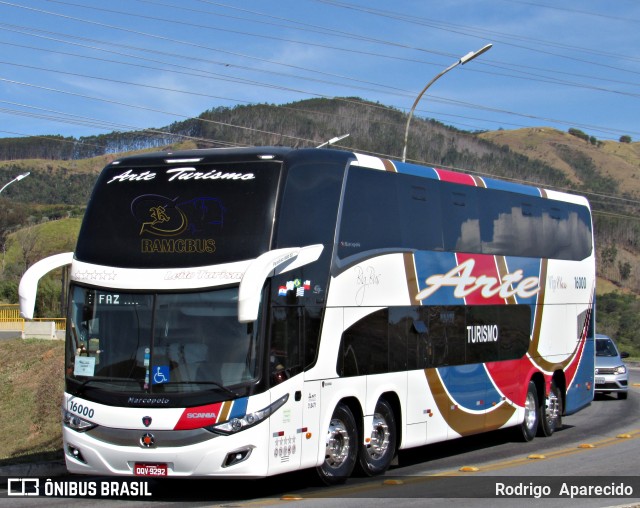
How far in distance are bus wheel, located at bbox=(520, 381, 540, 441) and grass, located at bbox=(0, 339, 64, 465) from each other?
8.82 meters

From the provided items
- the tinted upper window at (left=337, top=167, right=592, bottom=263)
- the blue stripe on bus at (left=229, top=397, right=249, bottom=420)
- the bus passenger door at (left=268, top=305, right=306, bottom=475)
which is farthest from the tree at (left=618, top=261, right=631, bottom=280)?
the blue stripe on bus at (left=229, top=397, right=249, bottom=420)

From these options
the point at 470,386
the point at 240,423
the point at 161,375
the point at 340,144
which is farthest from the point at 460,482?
the point at 340,144

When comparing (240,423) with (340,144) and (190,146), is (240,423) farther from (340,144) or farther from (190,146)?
(190,146)

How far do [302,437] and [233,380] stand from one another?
1278 mm

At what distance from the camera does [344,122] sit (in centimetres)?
14775

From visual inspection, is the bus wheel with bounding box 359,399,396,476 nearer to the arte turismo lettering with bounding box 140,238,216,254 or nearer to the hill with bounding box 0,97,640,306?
the arte turismo lettering with bounding box 140,238,216,254

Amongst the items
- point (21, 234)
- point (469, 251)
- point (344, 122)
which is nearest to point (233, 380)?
point (469, 251)

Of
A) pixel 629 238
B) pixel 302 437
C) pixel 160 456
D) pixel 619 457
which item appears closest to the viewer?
pixel 160 456

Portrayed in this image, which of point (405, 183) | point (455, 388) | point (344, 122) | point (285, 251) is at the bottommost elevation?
point (455, 388)

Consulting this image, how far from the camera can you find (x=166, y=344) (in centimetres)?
1120

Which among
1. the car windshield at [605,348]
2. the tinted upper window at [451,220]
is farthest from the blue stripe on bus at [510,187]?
the car windshield at [605,348]

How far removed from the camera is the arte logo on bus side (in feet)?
49.5

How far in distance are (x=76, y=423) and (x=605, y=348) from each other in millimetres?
20083

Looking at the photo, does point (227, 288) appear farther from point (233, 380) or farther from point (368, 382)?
point (368, 382)
